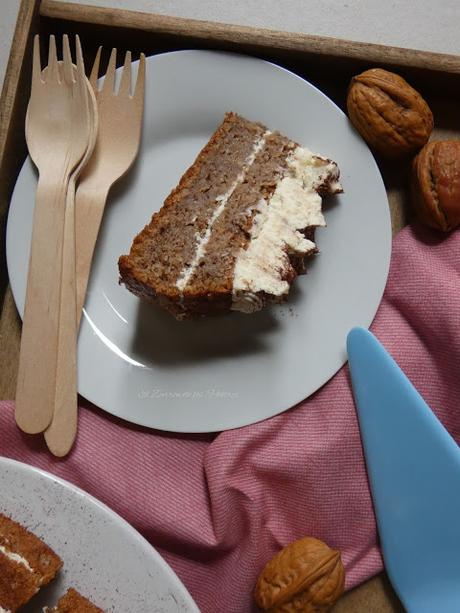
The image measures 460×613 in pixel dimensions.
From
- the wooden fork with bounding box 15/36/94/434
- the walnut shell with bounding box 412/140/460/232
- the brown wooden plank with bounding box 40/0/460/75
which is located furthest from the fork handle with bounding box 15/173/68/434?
the walnut shell with bounding box 412/140/460/232

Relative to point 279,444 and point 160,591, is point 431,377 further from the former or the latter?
point 160,591

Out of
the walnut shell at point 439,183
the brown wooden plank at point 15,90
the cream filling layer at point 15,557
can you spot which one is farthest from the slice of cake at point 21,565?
the walnut shell at point 439,183

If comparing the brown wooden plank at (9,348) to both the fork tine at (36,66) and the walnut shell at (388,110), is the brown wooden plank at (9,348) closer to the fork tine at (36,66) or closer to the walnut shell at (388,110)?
the fork tine at (36,66)

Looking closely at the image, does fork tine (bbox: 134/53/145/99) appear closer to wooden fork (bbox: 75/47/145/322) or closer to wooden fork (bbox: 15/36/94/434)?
wooden fork (bbox: 75/47/145/322)

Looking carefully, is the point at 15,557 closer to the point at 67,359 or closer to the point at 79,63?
the point at 67,359

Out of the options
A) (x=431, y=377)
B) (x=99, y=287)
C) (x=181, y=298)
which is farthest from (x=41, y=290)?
(x=431, y=377)

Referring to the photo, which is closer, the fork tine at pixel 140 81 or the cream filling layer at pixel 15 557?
the cream filling layer at pixel 15 557
